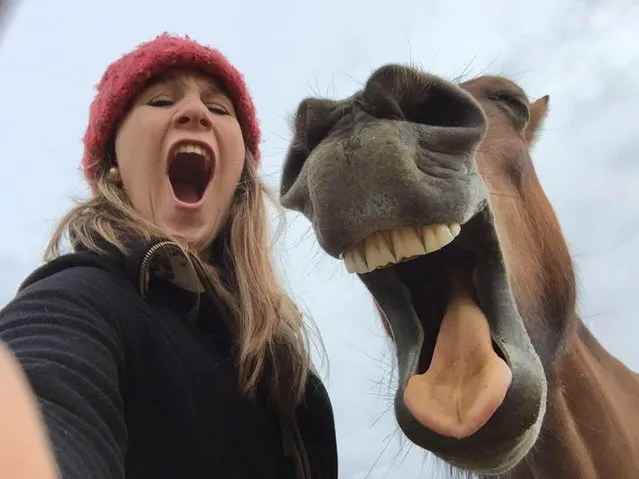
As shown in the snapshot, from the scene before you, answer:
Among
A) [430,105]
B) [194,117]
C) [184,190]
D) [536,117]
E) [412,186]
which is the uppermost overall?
[536,117]

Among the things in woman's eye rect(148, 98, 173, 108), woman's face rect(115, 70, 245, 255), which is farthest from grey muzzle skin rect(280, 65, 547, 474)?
woman's eye rect(148, 98, 173, 108)

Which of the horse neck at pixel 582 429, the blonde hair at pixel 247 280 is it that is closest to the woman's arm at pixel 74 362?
the blonde hair at pixel 247 280

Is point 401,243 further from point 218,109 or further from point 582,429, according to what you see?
point 582,429

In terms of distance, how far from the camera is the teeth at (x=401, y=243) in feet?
5.40

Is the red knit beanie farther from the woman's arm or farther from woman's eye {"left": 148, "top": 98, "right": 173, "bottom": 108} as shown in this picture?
the woman's arm

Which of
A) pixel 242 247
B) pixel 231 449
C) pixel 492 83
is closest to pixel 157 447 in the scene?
pixel 231 449

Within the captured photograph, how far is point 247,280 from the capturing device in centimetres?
202

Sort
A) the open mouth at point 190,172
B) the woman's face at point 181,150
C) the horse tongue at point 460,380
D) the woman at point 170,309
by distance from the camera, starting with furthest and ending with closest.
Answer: the open mouth at point 190,172 < the woman's face at point 181,150 < the horse tongue at point 460,380 < the woman at point 170,309

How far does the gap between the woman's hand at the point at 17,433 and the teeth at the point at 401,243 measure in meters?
1.19

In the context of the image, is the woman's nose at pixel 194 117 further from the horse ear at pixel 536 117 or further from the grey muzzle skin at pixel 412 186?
the horse ear at pixel 536 117

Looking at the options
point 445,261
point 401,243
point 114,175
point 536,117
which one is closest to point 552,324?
point 445,261

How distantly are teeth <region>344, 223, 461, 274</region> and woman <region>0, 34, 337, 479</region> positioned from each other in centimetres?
40

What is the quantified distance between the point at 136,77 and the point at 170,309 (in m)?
0.97

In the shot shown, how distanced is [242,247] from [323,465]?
0.72m
